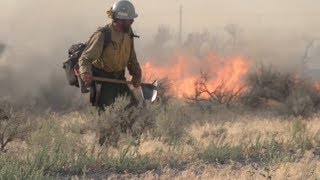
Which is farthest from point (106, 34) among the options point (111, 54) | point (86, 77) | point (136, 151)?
point (136, 151)

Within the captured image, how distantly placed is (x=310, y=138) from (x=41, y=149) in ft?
14.2

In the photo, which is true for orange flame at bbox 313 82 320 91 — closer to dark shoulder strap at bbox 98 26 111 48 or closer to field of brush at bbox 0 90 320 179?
field of brush at bbox 0 90 320 179

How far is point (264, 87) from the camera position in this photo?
74.6ft

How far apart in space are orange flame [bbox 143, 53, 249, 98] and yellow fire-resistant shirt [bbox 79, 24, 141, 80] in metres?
11.5

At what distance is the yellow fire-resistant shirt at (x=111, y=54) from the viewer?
717 cm

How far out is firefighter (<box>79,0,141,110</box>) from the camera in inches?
284

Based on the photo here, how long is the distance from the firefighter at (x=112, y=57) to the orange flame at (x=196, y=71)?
450 inches

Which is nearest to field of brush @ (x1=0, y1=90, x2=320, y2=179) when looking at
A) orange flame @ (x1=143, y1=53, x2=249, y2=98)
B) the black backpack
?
the black backpack

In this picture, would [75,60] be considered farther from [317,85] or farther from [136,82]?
[317,85]

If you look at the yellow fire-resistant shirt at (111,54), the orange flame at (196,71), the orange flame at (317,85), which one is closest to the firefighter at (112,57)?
the yellow fire-resistant shirt at (111,54)

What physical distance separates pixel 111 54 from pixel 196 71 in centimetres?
1912

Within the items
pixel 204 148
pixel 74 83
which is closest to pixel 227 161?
pixel 204 148

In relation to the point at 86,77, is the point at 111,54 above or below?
above

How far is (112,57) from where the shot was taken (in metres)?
7.49
